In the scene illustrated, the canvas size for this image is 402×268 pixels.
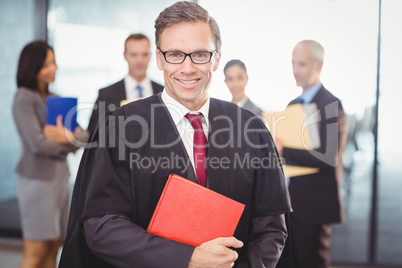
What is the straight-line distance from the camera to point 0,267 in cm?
310

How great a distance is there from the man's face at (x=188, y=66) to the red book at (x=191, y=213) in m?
0.30

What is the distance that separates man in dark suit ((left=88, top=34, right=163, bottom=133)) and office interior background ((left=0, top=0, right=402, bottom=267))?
0.83 feet

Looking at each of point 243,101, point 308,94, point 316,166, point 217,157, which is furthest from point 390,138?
point 217,157

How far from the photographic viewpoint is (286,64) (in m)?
2.05

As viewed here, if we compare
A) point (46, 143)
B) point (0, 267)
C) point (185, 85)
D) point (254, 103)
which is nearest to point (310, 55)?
point (254, 103)

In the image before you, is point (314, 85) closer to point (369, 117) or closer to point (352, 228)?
point (369, 117)

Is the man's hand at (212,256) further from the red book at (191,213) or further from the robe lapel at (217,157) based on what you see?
the robe lapel at (217,157)

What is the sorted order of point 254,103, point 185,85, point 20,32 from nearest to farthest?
point 185,85, point 254,103, point 20,32

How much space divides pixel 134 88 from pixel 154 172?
1375mm

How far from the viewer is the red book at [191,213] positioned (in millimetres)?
1136

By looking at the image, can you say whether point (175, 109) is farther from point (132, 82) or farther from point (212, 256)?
point (132, 82)

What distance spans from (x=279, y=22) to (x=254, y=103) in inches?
17.1

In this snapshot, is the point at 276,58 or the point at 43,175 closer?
the point at 276,58

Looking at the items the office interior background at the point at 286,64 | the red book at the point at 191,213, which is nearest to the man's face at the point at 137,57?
the office interior background at the point at 286,64
